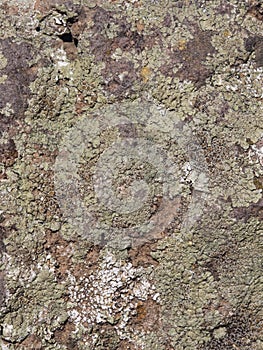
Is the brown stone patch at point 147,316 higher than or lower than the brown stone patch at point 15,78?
lower

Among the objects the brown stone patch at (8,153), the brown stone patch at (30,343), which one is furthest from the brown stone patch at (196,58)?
the brown stone patch at (30,343)

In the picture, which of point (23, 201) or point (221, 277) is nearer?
point (23, 201)

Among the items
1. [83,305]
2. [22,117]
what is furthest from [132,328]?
[22,117]

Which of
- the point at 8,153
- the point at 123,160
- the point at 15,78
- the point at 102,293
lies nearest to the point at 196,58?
the point at 123,160

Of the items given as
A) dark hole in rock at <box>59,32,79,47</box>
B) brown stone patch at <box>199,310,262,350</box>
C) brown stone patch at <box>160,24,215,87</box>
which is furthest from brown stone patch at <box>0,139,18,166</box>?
brown stone patch at <box>199,310,262,350</box>

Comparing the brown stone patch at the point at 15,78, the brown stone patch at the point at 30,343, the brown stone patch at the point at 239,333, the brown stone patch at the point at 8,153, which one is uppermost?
the brown stone patch at the point at 15,78

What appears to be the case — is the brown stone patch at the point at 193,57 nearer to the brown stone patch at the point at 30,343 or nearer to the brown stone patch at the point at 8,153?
the brown stone patch at the point at 8,153

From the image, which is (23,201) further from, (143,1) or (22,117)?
(143,1)
